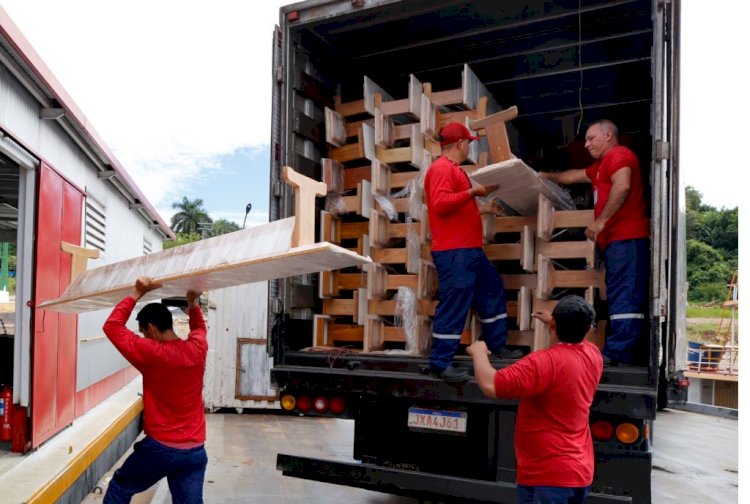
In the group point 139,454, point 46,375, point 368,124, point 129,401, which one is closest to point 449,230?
point 368,124

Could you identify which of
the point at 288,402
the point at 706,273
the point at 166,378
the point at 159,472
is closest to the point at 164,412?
the point at 166,378

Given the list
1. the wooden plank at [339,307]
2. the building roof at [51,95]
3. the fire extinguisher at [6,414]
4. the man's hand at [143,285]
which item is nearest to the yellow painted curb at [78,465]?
the fire extinguisher at [6,414]

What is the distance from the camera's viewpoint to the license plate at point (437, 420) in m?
4.25

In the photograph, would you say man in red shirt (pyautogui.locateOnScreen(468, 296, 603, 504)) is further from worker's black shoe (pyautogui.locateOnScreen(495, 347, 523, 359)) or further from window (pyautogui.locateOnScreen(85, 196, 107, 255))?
window (pyautogui.locateOnScreen(85, 196, 107, 255))

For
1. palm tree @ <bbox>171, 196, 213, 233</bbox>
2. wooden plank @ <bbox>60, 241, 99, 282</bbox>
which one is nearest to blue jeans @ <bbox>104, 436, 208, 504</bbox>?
wooden plank @ <bbox>60, 241, 99, 282</bbox>

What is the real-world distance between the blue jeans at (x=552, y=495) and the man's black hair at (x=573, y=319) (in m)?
0.68

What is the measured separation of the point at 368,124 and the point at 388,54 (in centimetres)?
68

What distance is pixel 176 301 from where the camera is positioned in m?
5.44

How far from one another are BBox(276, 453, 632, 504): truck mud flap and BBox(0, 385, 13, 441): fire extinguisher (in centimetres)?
241

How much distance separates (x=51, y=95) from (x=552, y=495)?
497cm

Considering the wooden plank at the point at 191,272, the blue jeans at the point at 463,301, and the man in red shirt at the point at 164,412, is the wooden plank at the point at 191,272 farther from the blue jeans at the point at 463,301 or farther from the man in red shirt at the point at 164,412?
the blue jeans at the point at 463,301

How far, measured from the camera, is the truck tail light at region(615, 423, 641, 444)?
149 inches

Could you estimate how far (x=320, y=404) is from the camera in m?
4.82

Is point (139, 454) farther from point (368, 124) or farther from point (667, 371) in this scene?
point (667, 371)
